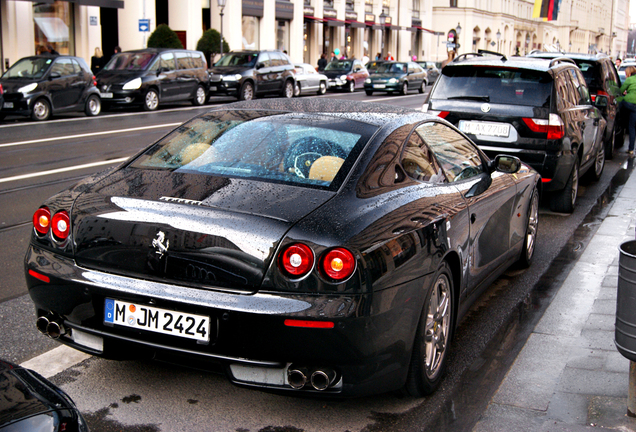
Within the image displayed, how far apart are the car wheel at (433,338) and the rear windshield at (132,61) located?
786 inches

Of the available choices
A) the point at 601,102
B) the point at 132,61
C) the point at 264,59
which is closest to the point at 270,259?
the point at 601,102

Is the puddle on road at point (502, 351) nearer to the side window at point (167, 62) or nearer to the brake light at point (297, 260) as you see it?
the brake light at point (297, 260)

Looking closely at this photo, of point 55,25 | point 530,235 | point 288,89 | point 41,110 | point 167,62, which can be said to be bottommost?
point 530,235

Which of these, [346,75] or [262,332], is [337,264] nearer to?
[262,332]

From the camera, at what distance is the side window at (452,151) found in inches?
177

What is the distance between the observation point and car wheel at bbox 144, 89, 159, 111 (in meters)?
22.2

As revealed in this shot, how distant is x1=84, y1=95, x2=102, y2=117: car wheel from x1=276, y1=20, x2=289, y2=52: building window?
85.5ft

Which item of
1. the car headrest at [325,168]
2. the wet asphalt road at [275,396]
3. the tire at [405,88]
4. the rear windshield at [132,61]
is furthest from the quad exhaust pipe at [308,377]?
the tire at [405,88]

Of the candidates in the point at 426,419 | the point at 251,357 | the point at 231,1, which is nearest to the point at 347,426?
the point at 426,419

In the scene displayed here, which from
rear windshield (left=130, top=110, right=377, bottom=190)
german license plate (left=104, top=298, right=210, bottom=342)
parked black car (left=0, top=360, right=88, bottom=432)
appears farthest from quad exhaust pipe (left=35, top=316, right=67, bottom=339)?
parked black car (left=0, top=360, right=88, bottom=432)

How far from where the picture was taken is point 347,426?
137 inches

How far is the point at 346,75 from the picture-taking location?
3484cm

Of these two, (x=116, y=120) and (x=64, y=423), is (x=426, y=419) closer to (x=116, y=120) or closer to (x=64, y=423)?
(x=64, y=423)

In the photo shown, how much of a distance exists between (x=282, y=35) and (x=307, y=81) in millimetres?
16633
